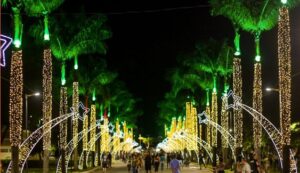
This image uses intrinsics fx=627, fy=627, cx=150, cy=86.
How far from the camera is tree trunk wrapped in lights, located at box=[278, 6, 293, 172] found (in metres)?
25.7

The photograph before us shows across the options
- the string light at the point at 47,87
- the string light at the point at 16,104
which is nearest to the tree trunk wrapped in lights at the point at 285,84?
the string light at the point at 16,104

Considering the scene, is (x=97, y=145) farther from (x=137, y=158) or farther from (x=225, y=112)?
(x=137, y=158)

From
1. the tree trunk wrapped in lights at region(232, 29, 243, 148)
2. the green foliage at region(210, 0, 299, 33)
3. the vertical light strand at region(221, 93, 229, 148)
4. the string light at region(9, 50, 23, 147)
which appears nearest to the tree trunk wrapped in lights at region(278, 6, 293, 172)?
the green foliage at region(210, 0, 299, 33)

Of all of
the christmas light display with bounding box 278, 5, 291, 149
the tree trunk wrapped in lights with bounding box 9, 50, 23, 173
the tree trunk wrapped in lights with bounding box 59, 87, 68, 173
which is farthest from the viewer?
the tree trunk wrapped in lights with bounding box 59, 87, 68, 173

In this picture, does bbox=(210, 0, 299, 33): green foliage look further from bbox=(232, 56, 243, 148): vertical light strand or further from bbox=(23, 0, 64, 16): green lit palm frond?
bbox=(23, 0, 64, 16): green lit palm frond

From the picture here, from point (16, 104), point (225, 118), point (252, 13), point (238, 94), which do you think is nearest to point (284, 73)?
point (252, 13)

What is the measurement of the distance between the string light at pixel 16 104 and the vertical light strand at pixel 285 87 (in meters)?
12.3

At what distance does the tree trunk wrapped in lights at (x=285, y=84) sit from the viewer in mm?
25719

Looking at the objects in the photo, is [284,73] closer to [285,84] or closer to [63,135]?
[285,84]

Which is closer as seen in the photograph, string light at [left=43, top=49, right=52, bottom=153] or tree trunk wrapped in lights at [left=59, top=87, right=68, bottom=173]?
string light at [left=43, top=49, right=52, bottom=153]

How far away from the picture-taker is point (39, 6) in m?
36.3

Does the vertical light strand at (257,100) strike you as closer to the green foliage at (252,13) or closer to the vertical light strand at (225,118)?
the green foliage at (252,13)

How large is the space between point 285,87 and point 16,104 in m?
12.6

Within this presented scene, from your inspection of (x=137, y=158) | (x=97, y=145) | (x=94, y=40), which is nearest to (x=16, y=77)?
(x=137, y=158)
